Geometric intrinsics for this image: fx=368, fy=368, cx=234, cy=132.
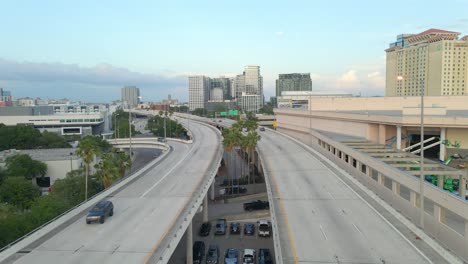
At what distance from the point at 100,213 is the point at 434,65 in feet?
554

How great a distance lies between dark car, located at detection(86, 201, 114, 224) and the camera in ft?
82.8

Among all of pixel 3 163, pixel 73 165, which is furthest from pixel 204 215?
pixel 3 163

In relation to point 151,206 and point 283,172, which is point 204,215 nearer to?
point 283,172

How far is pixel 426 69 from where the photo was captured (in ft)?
539

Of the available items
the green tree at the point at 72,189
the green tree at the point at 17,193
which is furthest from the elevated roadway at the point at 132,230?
the green tree at the point at 17,193

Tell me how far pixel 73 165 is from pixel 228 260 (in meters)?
46.3

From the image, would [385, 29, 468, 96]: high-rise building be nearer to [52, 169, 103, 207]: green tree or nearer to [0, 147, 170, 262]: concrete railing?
[52, 169, 103, 207]: green tree

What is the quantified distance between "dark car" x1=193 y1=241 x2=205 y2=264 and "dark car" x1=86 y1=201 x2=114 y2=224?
841 centimetres

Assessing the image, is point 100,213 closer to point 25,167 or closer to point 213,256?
point 213,256

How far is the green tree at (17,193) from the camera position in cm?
4800

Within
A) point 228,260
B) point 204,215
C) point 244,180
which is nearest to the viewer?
point 228,260

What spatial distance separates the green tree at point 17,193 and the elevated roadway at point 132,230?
18983mm

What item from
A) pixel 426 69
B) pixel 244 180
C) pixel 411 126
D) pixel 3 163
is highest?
pixel 426 69

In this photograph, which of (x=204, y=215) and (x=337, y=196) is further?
(x=204, y=215)
